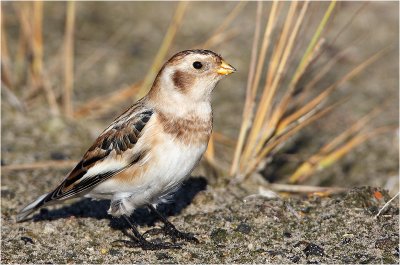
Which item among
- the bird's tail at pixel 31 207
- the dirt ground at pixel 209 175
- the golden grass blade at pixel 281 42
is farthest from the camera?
the golden grass blade at pixel 281 42

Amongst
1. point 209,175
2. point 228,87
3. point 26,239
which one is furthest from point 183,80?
point 228,87

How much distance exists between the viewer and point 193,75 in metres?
3.60

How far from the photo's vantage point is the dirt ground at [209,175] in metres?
3.53

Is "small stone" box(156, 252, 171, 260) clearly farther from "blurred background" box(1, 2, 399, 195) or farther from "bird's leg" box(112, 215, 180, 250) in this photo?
"blurred background" box(1, 2, 399, 195)

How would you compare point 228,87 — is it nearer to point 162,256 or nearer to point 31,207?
point 31,207

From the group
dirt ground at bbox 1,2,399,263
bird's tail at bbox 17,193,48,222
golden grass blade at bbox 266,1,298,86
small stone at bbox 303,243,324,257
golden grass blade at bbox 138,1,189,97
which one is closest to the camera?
small stone at bbox 303,243,324,257

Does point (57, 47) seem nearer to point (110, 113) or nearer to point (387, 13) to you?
point (110, 113)

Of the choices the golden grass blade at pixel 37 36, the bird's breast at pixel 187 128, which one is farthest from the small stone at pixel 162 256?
the golden grass blade at pixel 37 36

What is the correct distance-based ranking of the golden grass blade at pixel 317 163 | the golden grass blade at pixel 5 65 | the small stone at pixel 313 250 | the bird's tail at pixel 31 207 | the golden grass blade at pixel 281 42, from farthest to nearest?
the golden grass blade at pixel 5 65 < the golden grass blade at pixel 317 163 < the golden grass blade at pixel 281 42 < the bird's tail at pixel 31 207 < the small stone at pixel 313 250

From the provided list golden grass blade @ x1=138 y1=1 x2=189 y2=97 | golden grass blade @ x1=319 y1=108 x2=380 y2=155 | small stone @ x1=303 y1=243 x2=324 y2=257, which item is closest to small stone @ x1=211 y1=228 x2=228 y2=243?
small stone @ x1=303 y1=243 x2=324 y2=257

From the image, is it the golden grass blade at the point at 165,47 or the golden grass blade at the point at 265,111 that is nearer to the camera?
the golden grass blade at the point at 265,111

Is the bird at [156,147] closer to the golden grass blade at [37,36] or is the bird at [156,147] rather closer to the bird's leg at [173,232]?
the bird's leg at [173,232]

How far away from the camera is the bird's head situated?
359 centimetres

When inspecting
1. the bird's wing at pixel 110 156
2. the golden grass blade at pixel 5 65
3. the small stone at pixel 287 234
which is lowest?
the small stone at pixel 287 234
